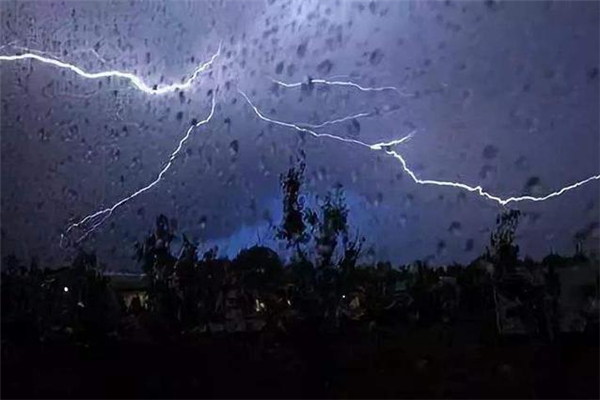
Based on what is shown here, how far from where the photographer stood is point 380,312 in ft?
8.20

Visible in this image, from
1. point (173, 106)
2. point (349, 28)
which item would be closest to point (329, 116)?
point (349, 28)

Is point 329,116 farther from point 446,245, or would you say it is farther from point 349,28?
point 446,245

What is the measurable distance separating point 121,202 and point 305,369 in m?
0.76

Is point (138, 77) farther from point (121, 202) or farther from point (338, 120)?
point (338, 120)

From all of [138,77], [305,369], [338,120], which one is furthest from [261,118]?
[305,369]

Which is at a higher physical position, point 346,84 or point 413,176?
point 346,84

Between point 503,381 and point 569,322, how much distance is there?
26cm

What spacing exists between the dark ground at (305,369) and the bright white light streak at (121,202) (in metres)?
0.37

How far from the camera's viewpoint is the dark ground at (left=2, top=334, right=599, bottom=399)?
2.45m

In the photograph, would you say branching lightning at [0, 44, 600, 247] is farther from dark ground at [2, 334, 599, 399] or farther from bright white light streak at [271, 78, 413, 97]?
dark ground at [2, 334, 599, 399]

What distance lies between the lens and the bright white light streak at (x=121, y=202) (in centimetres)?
263

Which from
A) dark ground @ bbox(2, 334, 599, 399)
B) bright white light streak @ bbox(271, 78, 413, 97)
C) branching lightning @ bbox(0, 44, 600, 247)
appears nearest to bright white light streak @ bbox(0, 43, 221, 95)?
branching lightning @ bbox(0, 44, 600, 247)

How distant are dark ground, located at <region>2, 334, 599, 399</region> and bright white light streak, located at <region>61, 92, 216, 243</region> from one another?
Answer: 37 cm

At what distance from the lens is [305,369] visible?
2.52 m
